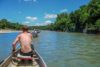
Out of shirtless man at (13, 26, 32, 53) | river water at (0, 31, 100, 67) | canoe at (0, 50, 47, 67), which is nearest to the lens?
shirtless man at (13, 26, 32, 53)

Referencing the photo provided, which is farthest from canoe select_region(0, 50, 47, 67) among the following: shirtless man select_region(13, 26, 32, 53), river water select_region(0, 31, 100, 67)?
river water select_region(0, 31, 100, 67)

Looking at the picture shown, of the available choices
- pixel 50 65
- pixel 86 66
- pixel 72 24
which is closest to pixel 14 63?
pixel 50 65

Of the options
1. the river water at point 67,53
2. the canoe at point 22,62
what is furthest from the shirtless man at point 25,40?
the river water at point 67,53

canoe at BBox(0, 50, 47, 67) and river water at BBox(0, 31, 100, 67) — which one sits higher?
canoe at BBox(0, 50, 47, 67)

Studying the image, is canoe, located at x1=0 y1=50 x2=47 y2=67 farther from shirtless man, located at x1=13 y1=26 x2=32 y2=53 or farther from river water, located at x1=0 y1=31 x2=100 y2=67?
river water, located at x1=0 y1=31 x2=100 y2=67

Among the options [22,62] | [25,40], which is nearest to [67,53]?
[22,62]

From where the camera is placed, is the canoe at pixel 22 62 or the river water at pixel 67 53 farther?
the river water at pixel 67 53

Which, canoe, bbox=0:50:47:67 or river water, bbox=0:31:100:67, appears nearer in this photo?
canoe, bbox=0:50:47:67

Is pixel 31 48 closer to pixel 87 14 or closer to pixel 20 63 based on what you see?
pixel 20 63

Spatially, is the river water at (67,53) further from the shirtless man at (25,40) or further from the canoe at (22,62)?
the shirtless man at (25,40)

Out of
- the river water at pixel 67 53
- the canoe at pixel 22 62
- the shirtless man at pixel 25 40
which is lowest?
the river water at pixel 67 53

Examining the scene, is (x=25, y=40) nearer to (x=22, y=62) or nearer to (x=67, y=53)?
(x=22, y=62)

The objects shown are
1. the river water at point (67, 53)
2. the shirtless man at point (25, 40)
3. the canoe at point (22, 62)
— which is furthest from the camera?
the river water at point (67, 53)

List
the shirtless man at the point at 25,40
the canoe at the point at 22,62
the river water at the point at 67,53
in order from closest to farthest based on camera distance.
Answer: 1. the shirtless man at the point at 25,40
2. the canoe at the point at 22,62
3. the river water at the point at 67,53
